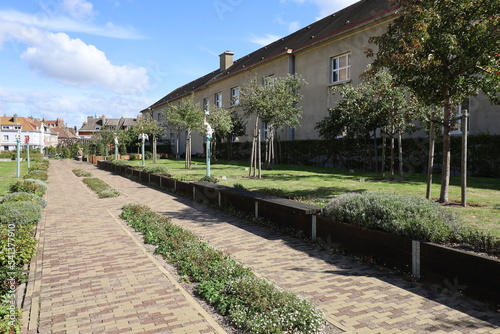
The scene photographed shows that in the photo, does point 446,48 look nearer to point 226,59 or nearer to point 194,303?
point 194,303

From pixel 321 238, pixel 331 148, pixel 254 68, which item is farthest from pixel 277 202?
pixel 254 68

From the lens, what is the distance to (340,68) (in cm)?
2309

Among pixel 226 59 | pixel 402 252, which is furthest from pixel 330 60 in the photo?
pixel 226 59

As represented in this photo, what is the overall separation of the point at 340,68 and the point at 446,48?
1577 cm

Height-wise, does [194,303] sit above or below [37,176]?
below

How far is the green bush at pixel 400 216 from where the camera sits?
479 cm

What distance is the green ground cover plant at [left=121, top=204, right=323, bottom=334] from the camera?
11.2 feet

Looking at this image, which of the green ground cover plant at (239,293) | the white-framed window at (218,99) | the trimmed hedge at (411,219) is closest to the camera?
the green ground cover plant at (239,293)

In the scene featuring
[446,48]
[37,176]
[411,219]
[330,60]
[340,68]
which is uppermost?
[330,60]

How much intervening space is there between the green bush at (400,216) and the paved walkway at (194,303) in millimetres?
636

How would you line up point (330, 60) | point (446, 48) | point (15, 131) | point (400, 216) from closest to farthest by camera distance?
point (400, 216)
point (446, 48)
point (330, 60)
point (15, 131)

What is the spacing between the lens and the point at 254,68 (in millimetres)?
31656

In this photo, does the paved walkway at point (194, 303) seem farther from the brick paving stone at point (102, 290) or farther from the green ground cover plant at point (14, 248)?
the green ground cover plant at point (14, 248)

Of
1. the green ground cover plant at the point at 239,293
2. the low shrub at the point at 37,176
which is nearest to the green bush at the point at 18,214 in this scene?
the green ground cover plant at the point at 239,293
